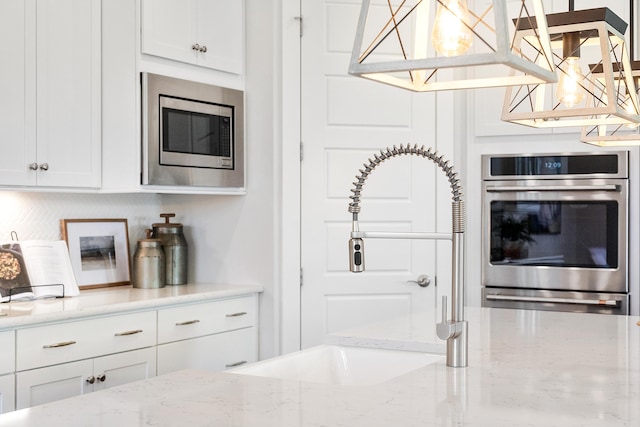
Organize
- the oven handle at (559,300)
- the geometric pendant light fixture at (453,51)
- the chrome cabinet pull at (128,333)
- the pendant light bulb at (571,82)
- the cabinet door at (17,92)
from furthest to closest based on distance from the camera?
the oven handle at (559,300) → the chrome cabinet pull at (128,333) → the cabinet door at (17,92) → the pendant light bulb at (571,82) → the geometric pendant light fixture at (453,51)

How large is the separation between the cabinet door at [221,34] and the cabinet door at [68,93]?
57cm

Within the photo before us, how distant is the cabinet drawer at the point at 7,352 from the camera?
271cm

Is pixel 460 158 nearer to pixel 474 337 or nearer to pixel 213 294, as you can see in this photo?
pixel 213 294

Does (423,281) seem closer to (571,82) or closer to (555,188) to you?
(555,188)

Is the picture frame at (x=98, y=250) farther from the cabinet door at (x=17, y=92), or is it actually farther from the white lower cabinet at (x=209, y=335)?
the cabinet door at (x=17, y=92)

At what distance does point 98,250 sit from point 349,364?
6.23 ft

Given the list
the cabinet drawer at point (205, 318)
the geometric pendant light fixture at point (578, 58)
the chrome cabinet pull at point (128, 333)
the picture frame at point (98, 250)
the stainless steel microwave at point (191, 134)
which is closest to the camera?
the geometric pendant light fixture at point (578, 58)

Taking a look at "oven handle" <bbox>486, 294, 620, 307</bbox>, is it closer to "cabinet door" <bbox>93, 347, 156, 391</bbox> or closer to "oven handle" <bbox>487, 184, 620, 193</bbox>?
"oven handle" <bbox>487, 184, 620, 193</bbox>

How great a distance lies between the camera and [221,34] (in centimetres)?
391

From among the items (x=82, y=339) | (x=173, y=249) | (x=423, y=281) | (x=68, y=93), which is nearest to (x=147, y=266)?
(x=173, y=249)

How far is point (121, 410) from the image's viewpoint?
1.46m

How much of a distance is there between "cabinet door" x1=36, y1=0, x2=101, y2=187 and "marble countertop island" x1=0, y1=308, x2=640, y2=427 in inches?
66.2

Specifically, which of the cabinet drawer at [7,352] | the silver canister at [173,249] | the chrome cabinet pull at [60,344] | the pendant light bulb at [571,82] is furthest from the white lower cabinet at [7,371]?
the pendant light bulb at [571,82]

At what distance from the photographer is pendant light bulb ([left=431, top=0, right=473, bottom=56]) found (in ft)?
4.21
